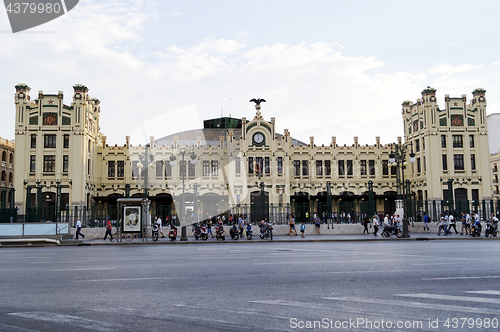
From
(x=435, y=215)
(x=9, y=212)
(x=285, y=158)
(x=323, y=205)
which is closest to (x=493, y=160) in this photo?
(x=285, y=158)

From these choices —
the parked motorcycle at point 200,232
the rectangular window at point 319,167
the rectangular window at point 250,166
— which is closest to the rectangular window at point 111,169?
the rectangular window at point 250,166

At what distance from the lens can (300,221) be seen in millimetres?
30656

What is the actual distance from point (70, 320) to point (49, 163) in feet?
160

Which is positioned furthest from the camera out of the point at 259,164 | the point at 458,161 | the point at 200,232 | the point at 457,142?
the point at 457,142

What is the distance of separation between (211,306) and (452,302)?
4.25 meters

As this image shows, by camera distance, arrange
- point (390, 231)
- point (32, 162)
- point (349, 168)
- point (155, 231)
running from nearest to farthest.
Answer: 1. point (155, 231)
2. point (390, 231)
3. point (32, 162)
4. point (349, 168)

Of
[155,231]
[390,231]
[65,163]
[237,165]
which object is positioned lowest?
[390,231]

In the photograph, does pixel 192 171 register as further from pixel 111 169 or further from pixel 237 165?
pixel 111 169

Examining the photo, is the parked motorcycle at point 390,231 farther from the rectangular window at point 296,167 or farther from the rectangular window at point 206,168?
the rectangular window at point 206,168

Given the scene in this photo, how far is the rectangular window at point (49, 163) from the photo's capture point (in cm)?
4938

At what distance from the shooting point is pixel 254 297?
7.53 meters

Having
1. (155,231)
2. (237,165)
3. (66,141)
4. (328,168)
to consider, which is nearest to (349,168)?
(328,168)

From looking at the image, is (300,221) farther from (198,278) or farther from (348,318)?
(348,318)

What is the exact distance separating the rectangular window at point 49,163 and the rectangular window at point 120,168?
7653 mm
